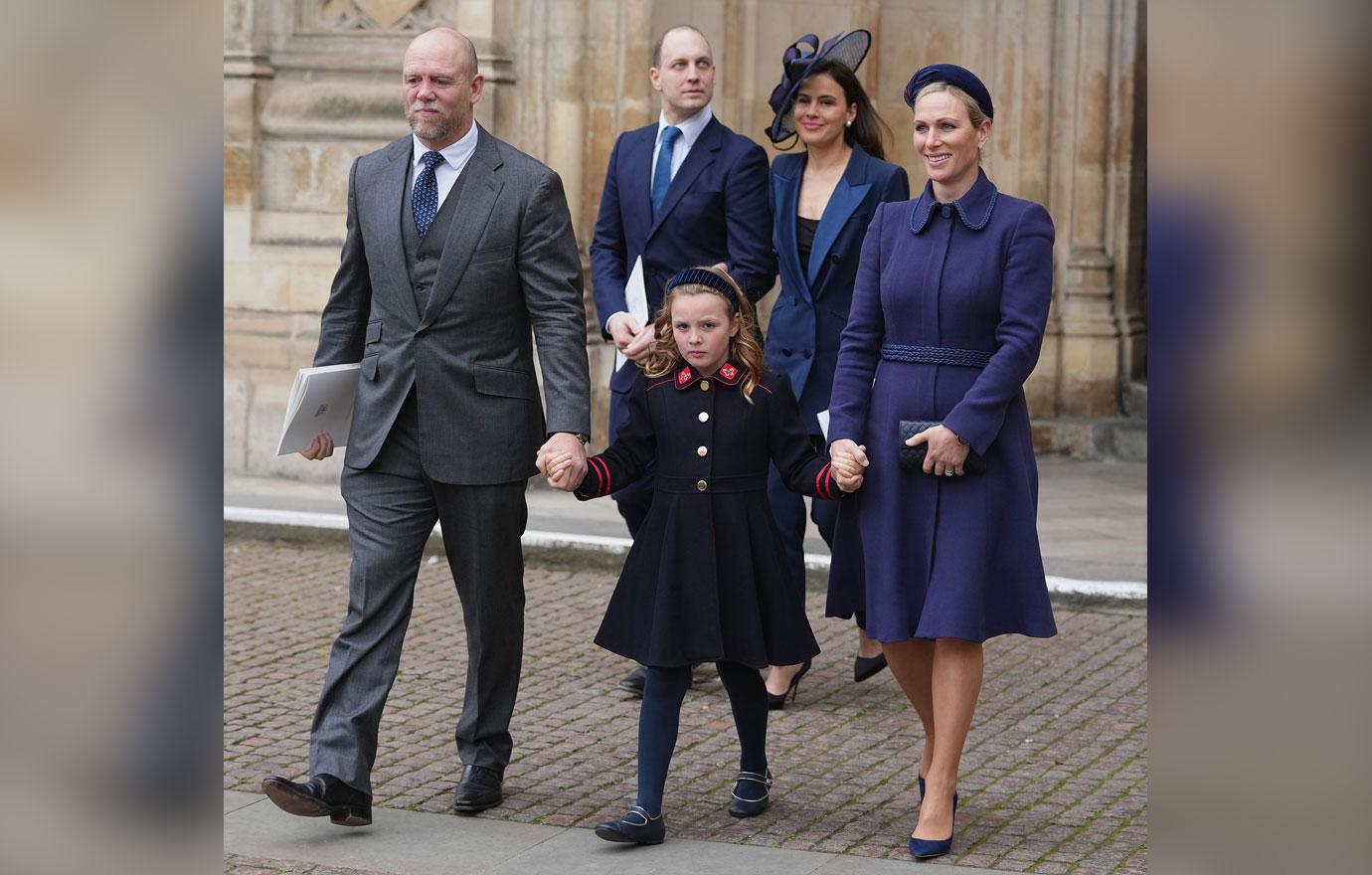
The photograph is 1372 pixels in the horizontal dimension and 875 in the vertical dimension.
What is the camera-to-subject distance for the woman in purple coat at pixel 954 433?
4.79 metres

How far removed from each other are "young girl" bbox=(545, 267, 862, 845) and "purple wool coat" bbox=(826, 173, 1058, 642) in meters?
0.17

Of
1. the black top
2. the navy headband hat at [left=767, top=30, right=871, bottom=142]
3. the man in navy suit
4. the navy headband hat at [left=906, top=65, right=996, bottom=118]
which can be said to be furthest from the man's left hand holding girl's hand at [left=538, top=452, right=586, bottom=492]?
the navy headband hat at [left=767, top=30, right=871, bottom=142]

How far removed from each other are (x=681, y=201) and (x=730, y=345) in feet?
4.30

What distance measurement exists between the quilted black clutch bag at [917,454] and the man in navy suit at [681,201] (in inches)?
60.0

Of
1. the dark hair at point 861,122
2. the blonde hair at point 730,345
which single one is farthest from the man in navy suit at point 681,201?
the blonde hair at point 730,345

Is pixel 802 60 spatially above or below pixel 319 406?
above

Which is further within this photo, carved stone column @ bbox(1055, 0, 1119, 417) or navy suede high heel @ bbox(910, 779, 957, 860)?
carved stone column @ bbox(1055, 0, 1119, 417)

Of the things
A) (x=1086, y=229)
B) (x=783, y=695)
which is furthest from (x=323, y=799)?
(x=1086, y=229)

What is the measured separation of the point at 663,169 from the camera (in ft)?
21.2

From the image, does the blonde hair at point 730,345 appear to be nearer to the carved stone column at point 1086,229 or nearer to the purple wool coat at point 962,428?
the purple wool coat at point 962,428

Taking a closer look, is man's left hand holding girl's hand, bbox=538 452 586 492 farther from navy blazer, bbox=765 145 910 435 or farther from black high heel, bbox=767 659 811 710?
black high heel, bbox=767 659 811 710

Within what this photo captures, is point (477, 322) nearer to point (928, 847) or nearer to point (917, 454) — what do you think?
point (917, 454)

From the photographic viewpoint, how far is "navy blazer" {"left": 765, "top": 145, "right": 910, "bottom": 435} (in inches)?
247
